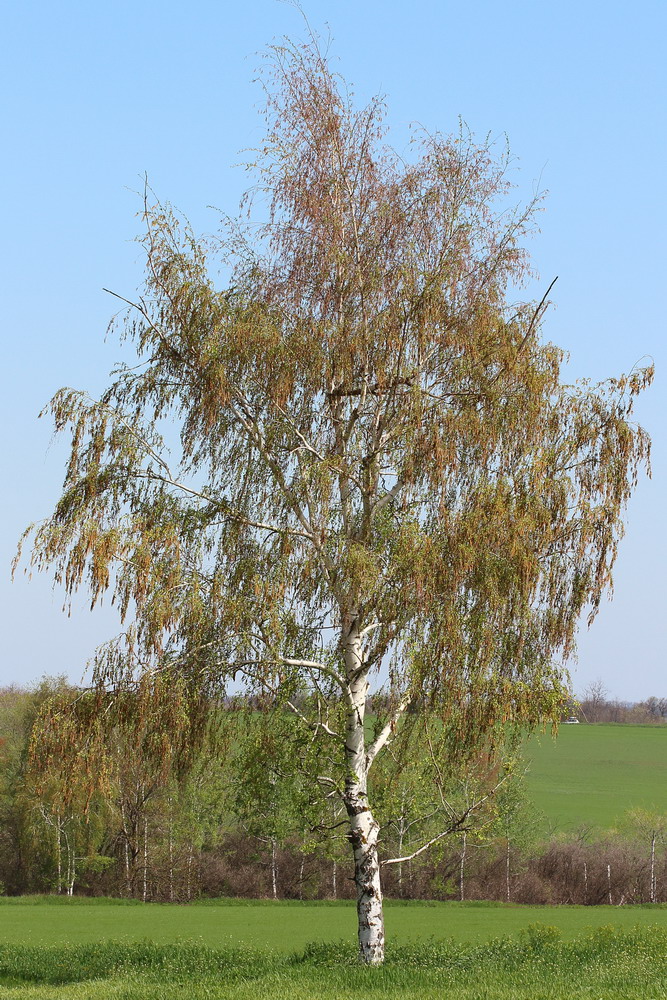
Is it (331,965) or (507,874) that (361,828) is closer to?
(331,965)

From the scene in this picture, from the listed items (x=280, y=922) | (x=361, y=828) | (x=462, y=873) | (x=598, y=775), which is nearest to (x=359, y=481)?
(x=361, y=828)

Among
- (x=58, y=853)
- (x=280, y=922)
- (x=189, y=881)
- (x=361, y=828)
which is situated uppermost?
(x=361, y=828)

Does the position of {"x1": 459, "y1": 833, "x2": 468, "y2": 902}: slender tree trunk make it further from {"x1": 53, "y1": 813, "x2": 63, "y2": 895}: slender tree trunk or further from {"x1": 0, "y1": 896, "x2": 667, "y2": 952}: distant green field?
{"x1": 53, "y1": 813, "x2": 63, "y2": 895}: slender tree trunk

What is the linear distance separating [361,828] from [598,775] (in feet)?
217

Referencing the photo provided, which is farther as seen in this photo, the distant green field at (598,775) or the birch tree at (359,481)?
the distant green field at (598,775)

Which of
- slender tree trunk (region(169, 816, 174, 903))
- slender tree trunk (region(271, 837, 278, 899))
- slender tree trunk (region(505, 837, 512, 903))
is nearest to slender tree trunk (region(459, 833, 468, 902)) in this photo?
slender tree trunk (region(505, 837, 512, 903))

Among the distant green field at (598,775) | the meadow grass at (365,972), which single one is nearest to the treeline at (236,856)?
the distant green field at (598,775)

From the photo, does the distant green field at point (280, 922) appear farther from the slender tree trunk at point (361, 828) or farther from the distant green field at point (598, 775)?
the distant green field at point (598, 775)

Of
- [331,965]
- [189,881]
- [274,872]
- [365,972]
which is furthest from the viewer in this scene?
[189,881]

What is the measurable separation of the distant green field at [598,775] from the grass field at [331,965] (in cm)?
2559

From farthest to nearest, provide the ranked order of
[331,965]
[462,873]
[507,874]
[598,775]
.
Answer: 1. [598,775]
2. [462,873]
3. [507,874]
4. [331,965]

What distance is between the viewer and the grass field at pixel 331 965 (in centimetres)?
1246

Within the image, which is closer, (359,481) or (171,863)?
(359,481)

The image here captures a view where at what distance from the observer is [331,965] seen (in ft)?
50.5
